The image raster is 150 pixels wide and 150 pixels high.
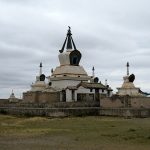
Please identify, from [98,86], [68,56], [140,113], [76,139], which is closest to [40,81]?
[68,56]

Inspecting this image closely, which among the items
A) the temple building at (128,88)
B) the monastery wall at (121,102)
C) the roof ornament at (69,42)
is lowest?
the monastery wall at (121,102)

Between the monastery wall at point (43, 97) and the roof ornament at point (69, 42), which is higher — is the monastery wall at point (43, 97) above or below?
below

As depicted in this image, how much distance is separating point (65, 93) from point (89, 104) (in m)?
7.19

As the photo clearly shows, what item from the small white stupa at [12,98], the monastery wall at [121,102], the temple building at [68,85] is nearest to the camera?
the monastery wall at [121,102]

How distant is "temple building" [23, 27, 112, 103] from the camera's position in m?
64.1

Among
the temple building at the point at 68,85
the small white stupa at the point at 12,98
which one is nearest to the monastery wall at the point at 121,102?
the temple building at the point at 68,85

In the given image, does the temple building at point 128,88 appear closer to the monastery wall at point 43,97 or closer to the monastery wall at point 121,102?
the monastery wall at point 121,102

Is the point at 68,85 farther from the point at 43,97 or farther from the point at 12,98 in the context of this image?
the point at 12,98

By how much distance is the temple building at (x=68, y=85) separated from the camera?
6412 cm

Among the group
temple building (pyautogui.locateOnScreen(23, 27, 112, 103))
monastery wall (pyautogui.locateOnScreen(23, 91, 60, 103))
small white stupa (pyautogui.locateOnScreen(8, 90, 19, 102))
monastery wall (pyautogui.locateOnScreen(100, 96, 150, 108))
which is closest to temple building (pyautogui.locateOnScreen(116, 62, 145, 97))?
temple building (pyautogui.locateOnScreen(23, 27, 112, 103))

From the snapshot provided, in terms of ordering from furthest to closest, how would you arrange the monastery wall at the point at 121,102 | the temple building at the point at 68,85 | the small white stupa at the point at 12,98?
the small white stupa at the point at 12,98, the temple building at the point at 68,85, the monastery wall at the point at 121,102

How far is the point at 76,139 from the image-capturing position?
27.8 metres

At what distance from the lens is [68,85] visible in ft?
220

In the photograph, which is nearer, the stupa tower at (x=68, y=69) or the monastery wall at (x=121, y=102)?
the monastery wall at (x=121, y=102)
